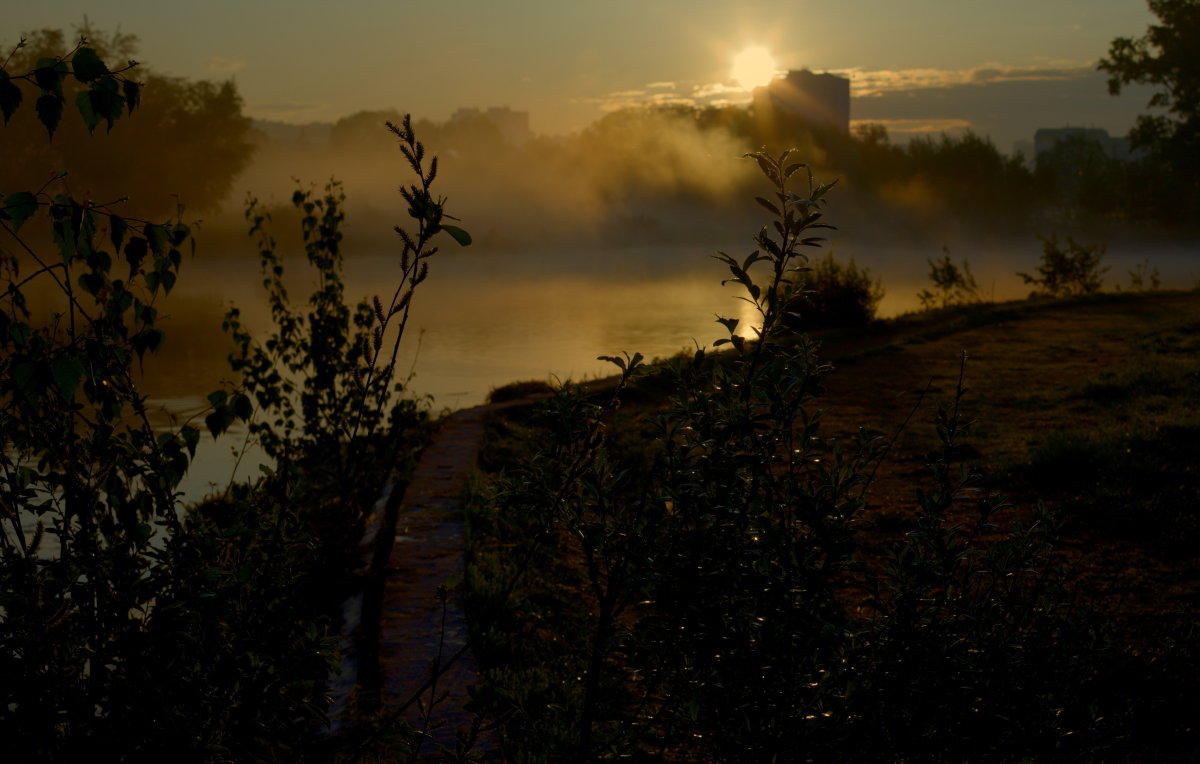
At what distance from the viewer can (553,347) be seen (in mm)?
20109

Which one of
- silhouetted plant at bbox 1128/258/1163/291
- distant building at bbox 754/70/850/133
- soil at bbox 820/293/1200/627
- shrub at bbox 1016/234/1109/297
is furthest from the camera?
distant building at bbox 754/70/850/133

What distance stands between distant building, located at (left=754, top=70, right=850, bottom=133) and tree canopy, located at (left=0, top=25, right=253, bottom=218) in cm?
6227

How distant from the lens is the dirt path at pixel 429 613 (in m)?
3.92

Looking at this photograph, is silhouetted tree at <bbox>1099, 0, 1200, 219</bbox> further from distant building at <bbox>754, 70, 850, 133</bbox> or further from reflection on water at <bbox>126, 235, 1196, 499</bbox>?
distant building at <bbox>754, 70, 850, 133</bbox>

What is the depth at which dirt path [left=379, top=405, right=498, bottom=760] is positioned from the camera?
3918 millimetres

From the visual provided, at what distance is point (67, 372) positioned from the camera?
2047 mm

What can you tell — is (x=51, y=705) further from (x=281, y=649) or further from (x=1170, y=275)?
(x=1170, y=275)

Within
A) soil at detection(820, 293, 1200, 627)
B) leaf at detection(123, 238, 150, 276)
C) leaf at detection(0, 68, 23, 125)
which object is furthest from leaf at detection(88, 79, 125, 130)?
soil at detection(820, 293, 1200, 627)

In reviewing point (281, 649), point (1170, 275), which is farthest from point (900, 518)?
point (1170, 275)

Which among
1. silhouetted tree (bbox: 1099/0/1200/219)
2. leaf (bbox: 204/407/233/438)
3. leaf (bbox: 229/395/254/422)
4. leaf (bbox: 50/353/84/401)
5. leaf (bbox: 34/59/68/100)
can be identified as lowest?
leaf (bbox: 204/407/233/438)

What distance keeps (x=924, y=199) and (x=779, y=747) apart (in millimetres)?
74658

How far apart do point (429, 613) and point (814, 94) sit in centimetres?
13933

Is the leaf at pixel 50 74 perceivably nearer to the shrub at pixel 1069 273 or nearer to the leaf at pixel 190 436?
the leaf at pixel 190 436

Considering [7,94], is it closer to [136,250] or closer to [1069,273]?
[136,250]
